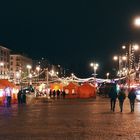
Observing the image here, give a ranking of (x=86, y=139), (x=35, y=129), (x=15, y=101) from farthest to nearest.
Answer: (x=15, y=101), (x=35, y=129), (x=86, y=139)

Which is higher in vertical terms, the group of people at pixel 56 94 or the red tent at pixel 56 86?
the red tent at pixel 56 86

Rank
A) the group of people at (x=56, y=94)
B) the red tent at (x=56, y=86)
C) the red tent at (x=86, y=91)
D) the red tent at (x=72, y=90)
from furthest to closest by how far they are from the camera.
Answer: the red tent at (x=56, y=86), the group of people at (x=56, y=94), the red tent at (x=72, y=90), the red tent at (x=86, y=91)

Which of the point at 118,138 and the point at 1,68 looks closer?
the point at 118,138

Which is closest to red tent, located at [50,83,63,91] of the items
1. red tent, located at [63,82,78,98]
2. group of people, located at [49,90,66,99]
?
group of people, located at [49,90,66,99]

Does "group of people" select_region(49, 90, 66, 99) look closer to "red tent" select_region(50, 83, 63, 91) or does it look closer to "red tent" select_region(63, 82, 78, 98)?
"red tent" select_region(63, 82, 78, 98)

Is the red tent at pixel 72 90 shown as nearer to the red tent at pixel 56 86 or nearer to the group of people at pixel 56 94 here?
the group of people at pixel 56 94

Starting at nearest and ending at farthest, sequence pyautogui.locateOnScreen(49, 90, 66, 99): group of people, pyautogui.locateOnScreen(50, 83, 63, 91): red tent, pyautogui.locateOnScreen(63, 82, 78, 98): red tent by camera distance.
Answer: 1. pyautogui.locateOnScreen(63, 82, 78, 98): red tent
2. pyautogui.locateOnScreen(49, 90, 66, 99): group of people
3. pyautogui.locateOnScreen(50, 83, 63, 91): red tent

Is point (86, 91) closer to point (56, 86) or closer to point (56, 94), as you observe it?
point (56, 94)

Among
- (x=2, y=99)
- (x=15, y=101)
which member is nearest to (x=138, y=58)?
(x=15, y=101)

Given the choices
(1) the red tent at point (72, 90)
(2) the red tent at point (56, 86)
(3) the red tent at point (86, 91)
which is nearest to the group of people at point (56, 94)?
(1) the red tent at point (72, 90)

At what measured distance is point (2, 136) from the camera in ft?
58.2

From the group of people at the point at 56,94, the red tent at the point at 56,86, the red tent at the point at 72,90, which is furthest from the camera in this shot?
the red tent at the point at 56,86

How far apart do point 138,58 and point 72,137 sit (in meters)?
92.6

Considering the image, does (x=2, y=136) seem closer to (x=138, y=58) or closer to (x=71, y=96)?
(x=71, y=96)
